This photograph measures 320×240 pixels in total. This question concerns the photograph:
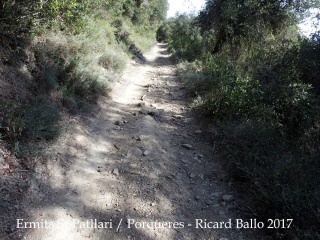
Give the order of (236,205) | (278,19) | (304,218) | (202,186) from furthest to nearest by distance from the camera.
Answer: (278,19)
(202,186)
(236,205)
(304,218)

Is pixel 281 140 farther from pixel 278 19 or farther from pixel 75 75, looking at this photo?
pixel 278 19

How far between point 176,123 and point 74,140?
2.68m

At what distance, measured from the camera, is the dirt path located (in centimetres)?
342

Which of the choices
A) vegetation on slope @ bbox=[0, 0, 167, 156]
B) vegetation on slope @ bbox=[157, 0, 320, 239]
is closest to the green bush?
vegetation on slope @ bbox=[0, 0, 167, 156]

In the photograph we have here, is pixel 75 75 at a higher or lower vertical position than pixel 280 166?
higher

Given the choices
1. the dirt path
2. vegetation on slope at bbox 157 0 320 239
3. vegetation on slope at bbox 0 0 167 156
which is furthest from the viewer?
vegetation on slope at bbox 0 0 167 156

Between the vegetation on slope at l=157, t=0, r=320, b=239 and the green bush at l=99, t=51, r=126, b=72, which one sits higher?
the green bush at l=99, t=51, r=126, b=72

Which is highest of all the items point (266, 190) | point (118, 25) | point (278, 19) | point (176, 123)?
point (118, 25)

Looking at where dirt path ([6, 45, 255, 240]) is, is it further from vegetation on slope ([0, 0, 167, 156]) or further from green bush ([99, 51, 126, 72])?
green bush ([99, 51, 126, 72])

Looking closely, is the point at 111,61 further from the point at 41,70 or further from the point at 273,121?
the point at 273,121

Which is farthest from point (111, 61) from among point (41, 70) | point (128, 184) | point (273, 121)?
point (128, 184)

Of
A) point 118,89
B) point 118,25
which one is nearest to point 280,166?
point 118,89

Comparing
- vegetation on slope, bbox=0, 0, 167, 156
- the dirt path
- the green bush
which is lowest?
the dirt path

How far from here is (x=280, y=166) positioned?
4.10 meters
